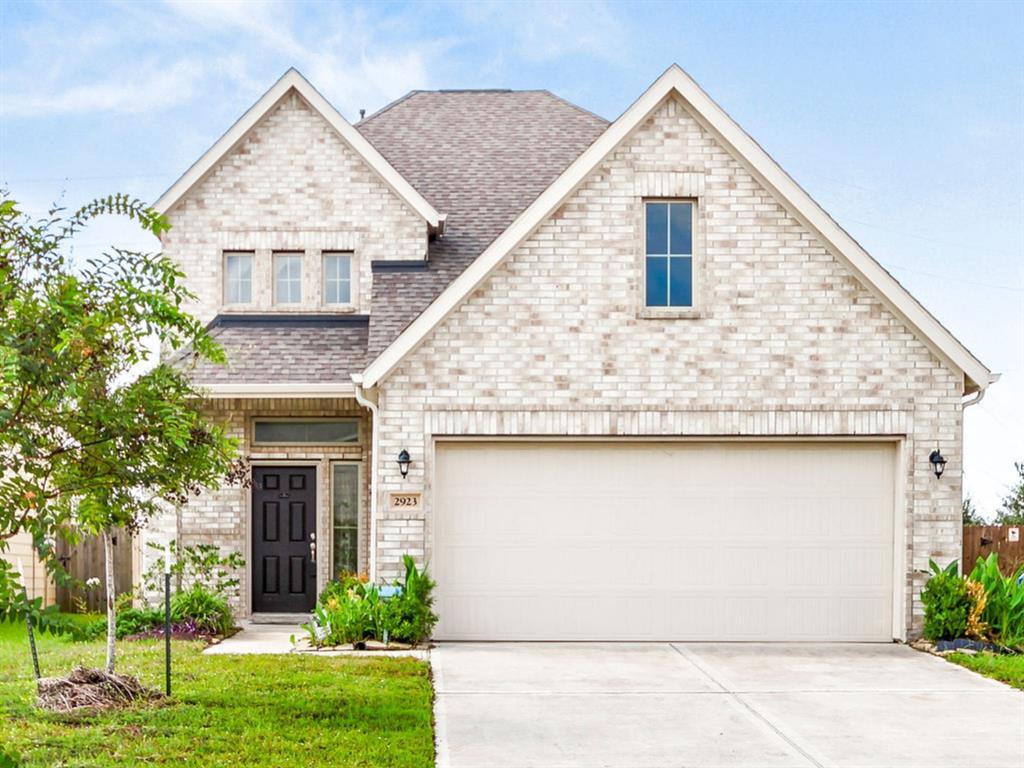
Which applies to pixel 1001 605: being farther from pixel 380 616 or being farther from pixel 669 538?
pixel 380 616

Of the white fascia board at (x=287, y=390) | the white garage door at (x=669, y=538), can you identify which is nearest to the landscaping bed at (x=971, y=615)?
the white garage door at (x=669, y=538)

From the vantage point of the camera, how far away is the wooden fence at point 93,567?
1800cm

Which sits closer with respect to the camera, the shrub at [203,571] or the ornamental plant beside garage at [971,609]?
the ornamental plant beside garage at [971,609]

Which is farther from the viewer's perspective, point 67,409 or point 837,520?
point 837,520

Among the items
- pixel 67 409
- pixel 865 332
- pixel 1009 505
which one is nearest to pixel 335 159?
pixel 865 332

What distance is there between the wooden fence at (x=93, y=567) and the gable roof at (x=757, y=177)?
6826mm

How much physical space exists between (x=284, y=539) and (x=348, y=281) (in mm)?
3748

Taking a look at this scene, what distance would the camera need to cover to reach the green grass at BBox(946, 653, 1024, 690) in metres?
11.6

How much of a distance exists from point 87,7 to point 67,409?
26.4ft

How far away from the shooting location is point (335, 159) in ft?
56.4

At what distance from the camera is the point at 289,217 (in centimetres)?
1709

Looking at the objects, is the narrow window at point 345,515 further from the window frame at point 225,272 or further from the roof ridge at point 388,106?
the roof ridge at point 388,106

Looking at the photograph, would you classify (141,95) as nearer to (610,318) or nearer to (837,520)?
(610,318)

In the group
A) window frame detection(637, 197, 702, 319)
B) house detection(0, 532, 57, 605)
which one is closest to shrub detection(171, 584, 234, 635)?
house detection(0, 532, 57, 605)
